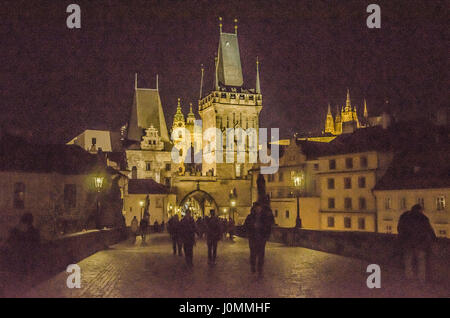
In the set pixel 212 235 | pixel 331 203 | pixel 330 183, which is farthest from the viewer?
Answer: pixel 330 183

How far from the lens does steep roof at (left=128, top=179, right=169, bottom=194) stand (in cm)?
7119

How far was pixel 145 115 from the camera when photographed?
9156cm

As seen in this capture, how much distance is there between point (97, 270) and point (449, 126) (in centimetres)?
3850

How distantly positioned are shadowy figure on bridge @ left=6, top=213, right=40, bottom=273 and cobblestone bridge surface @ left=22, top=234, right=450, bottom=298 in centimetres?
66

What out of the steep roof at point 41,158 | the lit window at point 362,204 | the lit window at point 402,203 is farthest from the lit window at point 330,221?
the steep roof at point 41,158

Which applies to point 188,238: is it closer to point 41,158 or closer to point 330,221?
point 41,158

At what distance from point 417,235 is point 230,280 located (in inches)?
175

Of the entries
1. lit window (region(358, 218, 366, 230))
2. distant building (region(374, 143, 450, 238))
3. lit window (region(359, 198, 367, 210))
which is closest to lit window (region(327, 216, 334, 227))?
lit window (region(358, 218, 366, 230))

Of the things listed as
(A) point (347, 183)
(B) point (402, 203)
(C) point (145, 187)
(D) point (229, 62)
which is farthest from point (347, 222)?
(D) point (229, 62)

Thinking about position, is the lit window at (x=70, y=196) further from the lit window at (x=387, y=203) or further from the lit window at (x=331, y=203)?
the lit window at (x=387, y=203)

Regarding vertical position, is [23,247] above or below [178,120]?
below

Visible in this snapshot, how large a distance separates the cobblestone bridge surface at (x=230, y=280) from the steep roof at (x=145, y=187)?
52.9 meters
